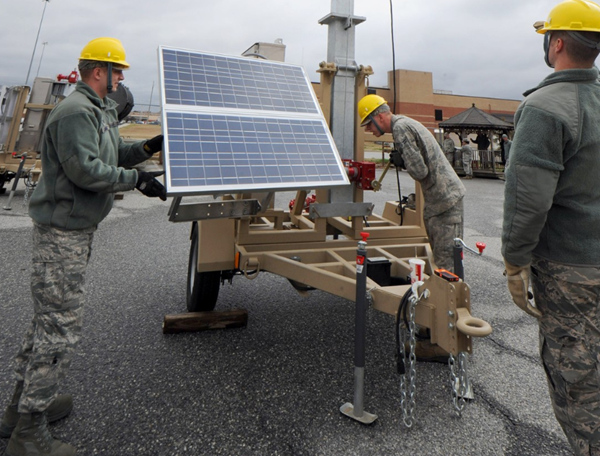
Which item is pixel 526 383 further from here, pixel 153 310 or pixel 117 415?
pixel 153 310

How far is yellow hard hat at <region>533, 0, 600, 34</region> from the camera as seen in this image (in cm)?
185

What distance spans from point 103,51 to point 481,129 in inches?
836

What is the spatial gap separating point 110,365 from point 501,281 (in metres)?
4.79

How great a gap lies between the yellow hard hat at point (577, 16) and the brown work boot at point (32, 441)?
10.7ft

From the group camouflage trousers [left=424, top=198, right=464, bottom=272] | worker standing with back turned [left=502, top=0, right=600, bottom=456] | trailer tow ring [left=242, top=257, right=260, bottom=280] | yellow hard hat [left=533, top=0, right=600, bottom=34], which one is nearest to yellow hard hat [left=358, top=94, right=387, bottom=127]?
camouflage trousers [left=424, top=198, right=464, bottom=272]

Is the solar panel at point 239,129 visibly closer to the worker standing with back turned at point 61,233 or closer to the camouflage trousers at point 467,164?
the worker standing with back turned at point 61,233

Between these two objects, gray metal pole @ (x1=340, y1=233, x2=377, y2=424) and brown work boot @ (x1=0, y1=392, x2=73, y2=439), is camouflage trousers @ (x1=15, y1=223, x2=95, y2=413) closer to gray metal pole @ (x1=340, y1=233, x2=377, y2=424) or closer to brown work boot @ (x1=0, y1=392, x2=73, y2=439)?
brown work boot @ (x1=0, y1=392, x2=73, y2=439)

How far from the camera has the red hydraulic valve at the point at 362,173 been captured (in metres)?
3.90

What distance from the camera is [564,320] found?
6.46ft

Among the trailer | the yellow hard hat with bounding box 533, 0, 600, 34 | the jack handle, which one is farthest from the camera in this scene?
the trailer

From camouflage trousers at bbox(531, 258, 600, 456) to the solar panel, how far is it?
1.55 m

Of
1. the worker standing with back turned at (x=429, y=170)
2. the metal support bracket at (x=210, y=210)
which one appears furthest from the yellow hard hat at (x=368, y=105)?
the metal support bracket at (x=210, y=210)

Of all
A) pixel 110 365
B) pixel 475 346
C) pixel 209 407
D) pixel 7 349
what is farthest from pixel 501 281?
pixel 7 349

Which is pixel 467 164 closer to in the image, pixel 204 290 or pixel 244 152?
→ pixel 204 290
